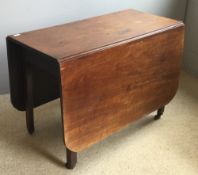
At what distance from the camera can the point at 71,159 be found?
152 cm

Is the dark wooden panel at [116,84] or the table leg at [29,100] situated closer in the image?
the dark wooden panel at [116,84]

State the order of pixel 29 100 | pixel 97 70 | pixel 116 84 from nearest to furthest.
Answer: pixel 97 70
pixel 116 84
pixel 29 100

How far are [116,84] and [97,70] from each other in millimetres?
155

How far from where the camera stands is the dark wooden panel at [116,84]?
1346 mm

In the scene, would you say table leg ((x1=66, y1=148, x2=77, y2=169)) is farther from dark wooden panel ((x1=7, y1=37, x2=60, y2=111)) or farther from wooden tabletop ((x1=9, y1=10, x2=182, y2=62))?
wooden tabletop ((x1=9, y1=10, x2=182, y2=62))

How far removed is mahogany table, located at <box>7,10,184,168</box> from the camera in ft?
4.42

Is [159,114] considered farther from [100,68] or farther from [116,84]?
[100,68]

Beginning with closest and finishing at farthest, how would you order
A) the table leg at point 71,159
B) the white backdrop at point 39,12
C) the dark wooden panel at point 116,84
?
the dark wooden panel at point 116,84
the table leg at point 71,159
the white backdrop at point 39,12

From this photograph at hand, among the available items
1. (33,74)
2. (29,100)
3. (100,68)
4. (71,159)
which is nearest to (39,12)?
(33,74)

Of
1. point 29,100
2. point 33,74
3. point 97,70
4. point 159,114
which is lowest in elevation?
point 159,114

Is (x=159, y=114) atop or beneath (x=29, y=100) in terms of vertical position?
beneath

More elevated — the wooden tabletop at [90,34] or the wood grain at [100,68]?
the wooden tabletop at [90,34]

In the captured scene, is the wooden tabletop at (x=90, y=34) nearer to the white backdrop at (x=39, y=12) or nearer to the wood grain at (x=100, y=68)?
the wood grain at (x=100, y=68)

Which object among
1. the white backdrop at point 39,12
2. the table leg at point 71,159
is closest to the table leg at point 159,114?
the table leg at point 71,159
